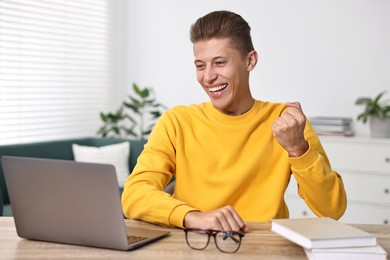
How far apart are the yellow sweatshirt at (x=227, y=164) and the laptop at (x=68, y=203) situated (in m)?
0.44

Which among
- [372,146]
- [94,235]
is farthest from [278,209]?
[372,146]

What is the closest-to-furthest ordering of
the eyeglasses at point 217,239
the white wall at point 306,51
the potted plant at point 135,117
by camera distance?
the eyeglasses at point 217,239, the white wall at point 306,51, the potted plant at point 135,117

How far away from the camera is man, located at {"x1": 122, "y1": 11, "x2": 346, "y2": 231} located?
2178mm

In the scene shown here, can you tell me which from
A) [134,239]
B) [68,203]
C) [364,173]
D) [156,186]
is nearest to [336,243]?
[134,239]

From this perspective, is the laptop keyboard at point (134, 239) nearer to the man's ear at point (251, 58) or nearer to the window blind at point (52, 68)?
the man's ear at point (251, 58)

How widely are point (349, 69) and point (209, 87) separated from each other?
3165 millimetres

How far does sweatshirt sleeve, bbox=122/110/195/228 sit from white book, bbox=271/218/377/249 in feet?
1.10

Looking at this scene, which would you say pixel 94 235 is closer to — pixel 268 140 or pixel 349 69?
pixel 268 140

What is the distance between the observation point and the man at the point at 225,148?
2.18 metres

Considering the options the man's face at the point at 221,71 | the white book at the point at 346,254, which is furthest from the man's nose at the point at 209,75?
the white book at the point at 346,254

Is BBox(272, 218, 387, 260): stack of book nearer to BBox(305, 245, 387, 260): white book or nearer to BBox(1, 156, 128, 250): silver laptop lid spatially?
BBox(305, 245, 387, 260): white book

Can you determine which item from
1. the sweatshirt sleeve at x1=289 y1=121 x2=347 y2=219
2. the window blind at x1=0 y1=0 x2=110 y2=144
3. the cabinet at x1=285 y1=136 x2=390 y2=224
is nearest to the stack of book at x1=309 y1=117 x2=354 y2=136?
the cabinet at x1=285 y1=136 x2=390 y2=224

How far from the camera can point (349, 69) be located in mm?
5160

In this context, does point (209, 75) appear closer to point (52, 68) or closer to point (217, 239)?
point (217, 239)
